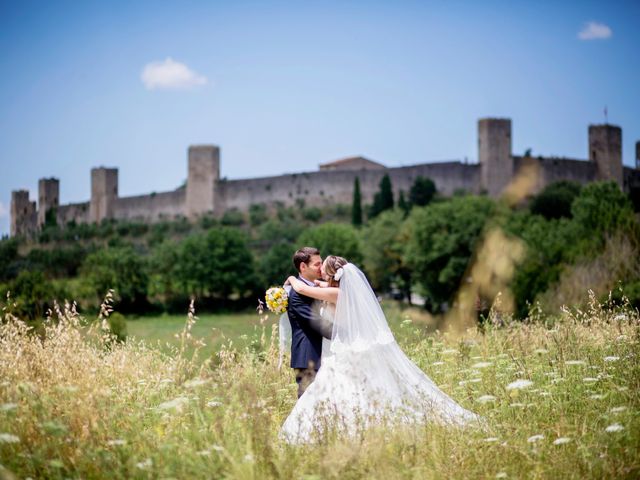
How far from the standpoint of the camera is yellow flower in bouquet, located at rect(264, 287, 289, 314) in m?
6.76

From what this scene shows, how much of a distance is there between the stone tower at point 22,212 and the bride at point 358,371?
70052mm

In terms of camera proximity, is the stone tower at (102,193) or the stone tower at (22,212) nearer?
the stone tower at (22,212)

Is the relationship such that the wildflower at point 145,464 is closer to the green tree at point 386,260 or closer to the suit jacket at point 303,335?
the suit jacket at point 303,335

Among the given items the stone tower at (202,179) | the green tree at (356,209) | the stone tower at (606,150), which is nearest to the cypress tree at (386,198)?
the green tree at (356,209)

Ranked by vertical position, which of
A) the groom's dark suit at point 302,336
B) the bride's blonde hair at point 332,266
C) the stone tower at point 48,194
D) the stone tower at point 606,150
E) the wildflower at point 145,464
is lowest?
the wildflower at point 145,464

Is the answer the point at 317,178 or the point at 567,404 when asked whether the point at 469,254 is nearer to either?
the point at 317,178

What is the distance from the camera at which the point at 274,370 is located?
7.90m

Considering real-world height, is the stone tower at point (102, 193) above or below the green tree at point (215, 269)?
above

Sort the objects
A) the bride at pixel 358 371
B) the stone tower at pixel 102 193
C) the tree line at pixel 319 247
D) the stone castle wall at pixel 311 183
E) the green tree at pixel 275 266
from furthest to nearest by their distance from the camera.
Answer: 1. the stone tower at pixel 102 193
2. the stone castle wall at pixel 311 183
3. the green tree at pixel 275 266
4. the tree line at pixel 319 247
5. the bride at pixel 358 371

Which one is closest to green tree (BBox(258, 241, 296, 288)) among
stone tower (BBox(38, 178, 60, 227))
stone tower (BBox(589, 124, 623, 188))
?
stone tower (BBox(589, 124, 623, 188))

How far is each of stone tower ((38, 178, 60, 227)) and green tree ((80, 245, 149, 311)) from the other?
26623 mm

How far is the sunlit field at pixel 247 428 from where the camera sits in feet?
15.7

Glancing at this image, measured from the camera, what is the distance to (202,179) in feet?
246

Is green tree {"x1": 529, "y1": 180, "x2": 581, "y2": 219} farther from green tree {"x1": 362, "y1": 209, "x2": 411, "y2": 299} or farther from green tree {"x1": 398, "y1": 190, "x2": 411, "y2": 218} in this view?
green tree {"x1": 362, "y1": 209, "x2": 411, "y2": 299}
